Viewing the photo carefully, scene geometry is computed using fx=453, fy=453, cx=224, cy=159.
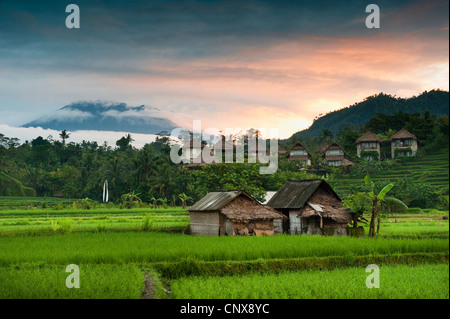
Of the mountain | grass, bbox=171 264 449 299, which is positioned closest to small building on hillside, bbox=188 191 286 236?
grass, bbox=171 264 449 299

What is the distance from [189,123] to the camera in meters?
21.7

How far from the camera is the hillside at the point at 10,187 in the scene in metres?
24.1

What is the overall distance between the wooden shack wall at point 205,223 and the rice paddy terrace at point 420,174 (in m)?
15.3

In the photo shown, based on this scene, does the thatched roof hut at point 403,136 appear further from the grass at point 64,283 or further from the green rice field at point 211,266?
the grass at point 64,283

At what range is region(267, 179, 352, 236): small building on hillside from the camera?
17.2 metres

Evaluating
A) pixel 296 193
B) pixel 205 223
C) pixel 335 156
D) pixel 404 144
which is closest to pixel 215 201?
pixel 205 223

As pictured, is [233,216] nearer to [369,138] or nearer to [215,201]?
[215,201]

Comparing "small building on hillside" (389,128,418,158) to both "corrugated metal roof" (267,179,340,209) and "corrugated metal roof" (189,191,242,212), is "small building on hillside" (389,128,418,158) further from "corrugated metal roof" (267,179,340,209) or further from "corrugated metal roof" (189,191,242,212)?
"corrugated metal roof" (189,191,242,212)

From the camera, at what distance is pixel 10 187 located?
24.5 metres

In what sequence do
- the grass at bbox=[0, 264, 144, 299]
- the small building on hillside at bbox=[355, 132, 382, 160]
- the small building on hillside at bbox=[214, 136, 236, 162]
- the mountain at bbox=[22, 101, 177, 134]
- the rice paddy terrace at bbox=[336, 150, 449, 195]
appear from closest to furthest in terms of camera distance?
1. the grass at bbox=[0, 264, 144, 299]
2. the mountain at bbox=[22, 101, 177, 134]
3. the small building on hillside at bbox=[214, 136, 236, 162]
4. the rice paddy terrace at bbox=[336, 150, 449, 195]
5. the small building on hillside at bbox=[355, 132, 382, 160]

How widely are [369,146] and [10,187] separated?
90.3 feet

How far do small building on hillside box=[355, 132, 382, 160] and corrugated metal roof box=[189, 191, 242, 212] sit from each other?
23256 mm
